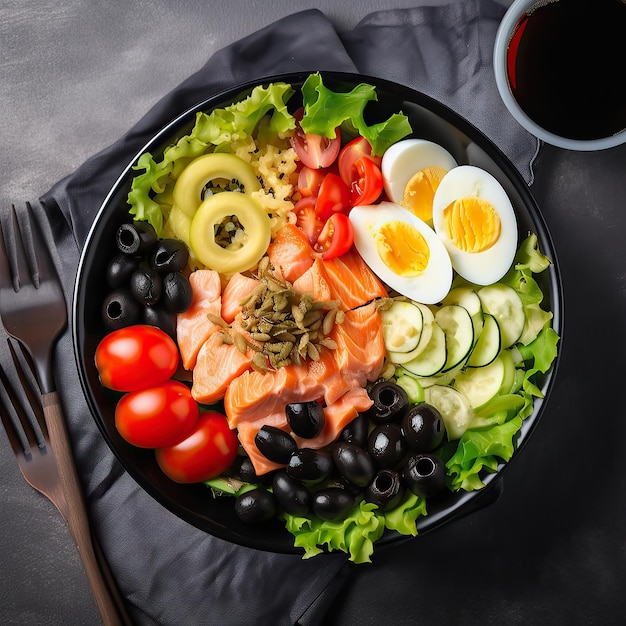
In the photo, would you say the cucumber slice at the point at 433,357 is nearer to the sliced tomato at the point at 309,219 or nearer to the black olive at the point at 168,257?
the sliced tomato at the point at 309,219

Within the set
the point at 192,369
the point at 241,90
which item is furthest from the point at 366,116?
the point at 192,369

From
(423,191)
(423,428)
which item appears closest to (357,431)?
(423,428)

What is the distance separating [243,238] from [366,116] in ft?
1.87

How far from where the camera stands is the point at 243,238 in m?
2.03

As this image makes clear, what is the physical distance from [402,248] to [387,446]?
63cm

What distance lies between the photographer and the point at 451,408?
2.01 metres

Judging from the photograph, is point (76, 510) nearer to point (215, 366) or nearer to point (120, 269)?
point (215, 366)

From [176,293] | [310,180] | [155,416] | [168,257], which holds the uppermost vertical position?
[310,180]

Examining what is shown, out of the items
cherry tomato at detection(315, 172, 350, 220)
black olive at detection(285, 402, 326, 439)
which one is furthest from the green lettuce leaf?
black olive at detection(285, 402, 326, 439)

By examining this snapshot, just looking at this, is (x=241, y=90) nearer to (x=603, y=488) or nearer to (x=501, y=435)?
(x=501, y=435)

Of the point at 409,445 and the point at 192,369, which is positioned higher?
the point at 192,369

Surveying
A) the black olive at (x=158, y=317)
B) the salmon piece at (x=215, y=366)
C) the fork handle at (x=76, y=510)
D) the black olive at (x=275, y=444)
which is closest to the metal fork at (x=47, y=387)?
the fork handle at (x=76, y=510)

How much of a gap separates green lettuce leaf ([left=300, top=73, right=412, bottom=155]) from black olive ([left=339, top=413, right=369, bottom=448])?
0.87m

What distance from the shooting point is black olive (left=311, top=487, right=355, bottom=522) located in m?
1.87
